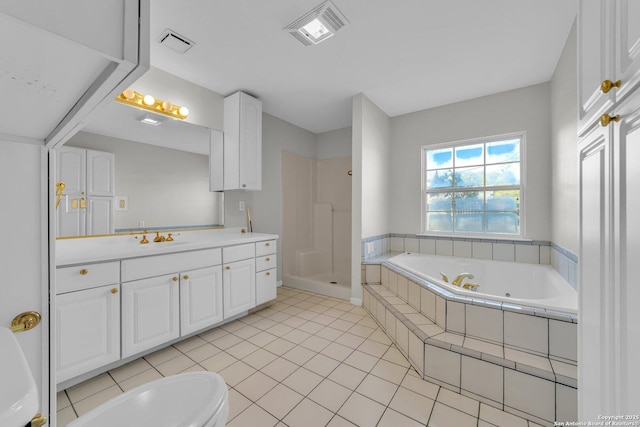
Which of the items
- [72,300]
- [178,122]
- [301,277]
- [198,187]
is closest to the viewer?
[72,300]

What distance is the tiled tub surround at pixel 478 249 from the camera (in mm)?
2193

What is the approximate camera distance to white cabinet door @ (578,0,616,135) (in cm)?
65

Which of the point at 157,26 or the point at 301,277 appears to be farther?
the point at 301,277

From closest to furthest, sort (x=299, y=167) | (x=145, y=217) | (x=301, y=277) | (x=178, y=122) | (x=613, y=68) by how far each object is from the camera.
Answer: (x=613, y=68)
(x=145, y=217)
(x=178, y=122)
(x=301, y=277)
(x=299, y=167)

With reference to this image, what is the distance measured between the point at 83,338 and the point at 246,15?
221cm

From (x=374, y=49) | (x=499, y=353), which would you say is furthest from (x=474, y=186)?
(x=499, y=353)

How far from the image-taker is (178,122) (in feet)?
7.96

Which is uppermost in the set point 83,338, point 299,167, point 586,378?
point 299,167

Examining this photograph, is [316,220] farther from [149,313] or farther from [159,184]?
[149,313]

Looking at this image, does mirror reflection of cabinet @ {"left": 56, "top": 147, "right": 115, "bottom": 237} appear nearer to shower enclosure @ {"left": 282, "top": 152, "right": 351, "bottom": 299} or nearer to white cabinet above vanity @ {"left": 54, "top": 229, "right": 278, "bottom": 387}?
white cabinet above vanity @ {"left": 54, "top": 229, "right": 278, "bottom": 387}

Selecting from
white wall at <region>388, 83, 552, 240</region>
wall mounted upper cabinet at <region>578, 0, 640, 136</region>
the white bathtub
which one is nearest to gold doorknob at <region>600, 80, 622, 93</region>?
wall mounted upper cabinet at <region>578, 0, 640, 136</region>

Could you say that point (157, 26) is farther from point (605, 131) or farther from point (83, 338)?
point (605, 131)

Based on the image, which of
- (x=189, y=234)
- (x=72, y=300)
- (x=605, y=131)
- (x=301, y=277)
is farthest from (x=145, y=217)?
(x=605, y=131)

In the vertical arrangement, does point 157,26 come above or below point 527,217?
above
